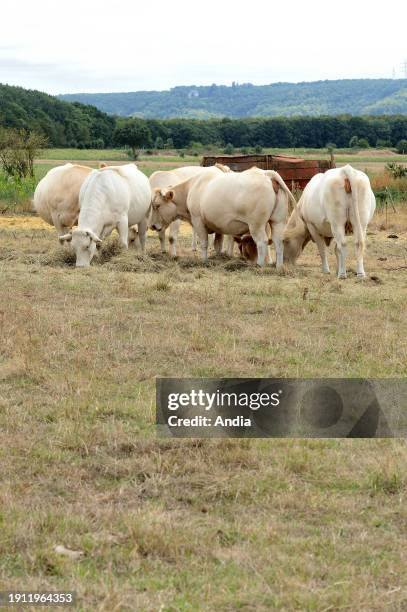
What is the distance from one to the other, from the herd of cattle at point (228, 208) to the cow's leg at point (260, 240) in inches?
0.6

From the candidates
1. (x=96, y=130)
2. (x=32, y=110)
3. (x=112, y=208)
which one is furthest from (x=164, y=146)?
(x=112, y=208)

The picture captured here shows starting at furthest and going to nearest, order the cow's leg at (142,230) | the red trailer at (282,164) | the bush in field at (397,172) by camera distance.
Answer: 1. the bush in field at (397,172)
2. the red trailer at (282,164)
3. the cow's leg at (142,230)

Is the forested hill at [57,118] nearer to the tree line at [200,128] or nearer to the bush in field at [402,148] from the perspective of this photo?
the tree line at [200,128]

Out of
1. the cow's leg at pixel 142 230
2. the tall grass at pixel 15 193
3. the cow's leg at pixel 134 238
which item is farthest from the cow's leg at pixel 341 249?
the tall grass at pixel 15 193

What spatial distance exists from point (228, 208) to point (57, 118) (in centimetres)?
9825

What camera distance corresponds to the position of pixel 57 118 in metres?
110

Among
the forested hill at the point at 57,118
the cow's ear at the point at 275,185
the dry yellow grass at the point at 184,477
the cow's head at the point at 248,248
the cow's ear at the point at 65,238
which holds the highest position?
the forested hill at the point at 57,118

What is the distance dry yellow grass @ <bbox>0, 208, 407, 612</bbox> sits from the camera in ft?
14.2

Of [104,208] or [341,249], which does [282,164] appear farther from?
[341,249]

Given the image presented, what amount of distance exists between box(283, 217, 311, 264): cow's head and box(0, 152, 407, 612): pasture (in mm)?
4886

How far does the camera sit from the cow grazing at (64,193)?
17.5 meters

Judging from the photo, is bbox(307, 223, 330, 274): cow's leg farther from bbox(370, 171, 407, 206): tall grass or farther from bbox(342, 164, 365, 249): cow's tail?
bbox(370, 171, 407, 206): tall grass

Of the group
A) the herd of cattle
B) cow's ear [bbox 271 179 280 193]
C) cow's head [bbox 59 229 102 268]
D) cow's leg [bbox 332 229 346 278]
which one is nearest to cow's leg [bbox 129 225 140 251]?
the herd of cattle

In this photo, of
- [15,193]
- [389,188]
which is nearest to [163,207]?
[15,193]
